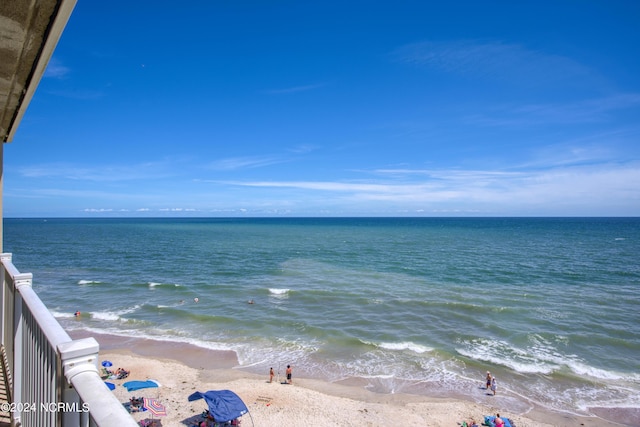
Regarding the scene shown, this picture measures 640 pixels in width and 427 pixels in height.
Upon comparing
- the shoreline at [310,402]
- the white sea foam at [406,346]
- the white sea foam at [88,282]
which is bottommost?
the shoreline at [310,402]

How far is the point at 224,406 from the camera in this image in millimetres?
13211

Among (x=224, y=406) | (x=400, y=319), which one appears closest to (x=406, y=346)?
(x=400, y=319)

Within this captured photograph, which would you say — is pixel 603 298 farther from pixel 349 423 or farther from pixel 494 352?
pixel 349 423

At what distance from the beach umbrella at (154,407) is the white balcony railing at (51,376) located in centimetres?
1165

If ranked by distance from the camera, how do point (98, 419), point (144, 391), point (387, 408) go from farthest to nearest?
1. point (144, 391)
2. point (387, 408)
3. point (98, 419)

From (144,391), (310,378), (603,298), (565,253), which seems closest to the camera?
(144,391)

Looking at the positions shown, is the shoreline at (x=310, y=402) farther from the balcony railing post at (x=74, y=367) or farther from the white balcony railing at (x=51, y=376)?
the balcony railing post at (x=74, y=367)

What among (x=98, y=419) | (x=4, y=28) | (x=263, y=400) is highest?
(x=4, y=28)

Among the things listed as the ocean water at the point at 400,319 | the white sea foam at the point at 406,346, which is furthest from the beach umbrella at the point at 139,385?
the white sea foam at the point at 406,346

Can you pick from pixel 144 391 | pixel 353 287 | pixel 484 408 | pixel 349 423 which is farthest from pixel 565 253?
pixel 144 391

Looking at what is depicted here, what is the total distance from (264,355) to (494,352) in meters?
13.3

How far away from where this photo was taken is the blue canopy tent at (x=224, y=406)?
42.0ft

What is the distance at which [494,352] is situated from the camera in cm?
2045

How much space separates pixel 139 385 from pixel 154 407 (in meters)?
2.69
